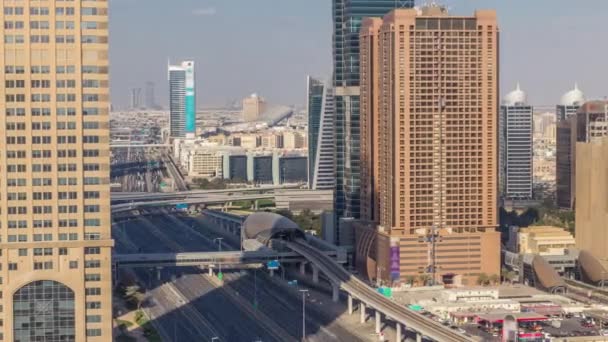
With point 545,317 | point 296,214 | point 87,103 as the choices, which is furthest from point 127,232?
point 87,103

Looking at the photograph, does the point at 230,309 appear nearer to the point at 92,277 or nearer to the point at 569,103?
the point at 92,277

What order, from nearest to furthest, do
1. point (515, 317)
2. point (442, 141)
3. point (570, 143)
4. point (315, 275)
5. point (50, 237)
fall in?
point (50, 237)
point (515, 317)
point (442, 141)
point (315, 275)
point (570, 143)

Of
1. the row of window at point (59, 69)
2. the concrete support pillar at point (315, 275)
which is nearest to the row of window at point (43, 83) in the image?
the row of window at point (59, 69)

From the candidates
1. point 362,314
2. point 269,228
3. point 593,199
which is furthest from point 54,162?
point 269,228

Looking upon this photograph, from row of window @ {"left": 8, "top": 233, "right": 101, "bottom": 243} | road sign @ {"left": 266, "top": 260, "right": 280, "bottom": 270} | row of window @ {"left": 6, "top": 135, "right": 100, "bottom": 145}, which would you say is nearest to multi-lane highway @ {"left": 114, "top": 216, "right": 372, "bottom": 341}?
road sign @ {"left": 266, "top": 260, "right": 280, "bottom": 270}

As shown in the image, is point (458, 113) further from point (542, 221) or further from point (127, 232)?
point (127, 232)

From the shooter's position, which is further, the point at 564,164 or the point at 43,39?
the point at 564,164

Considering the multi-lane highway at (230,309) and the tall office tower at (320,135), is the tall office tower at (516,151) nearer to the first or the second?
the tall office tower at (320,135)

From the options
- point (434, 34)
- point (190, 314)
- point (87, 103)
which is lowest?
point (190, 314)
